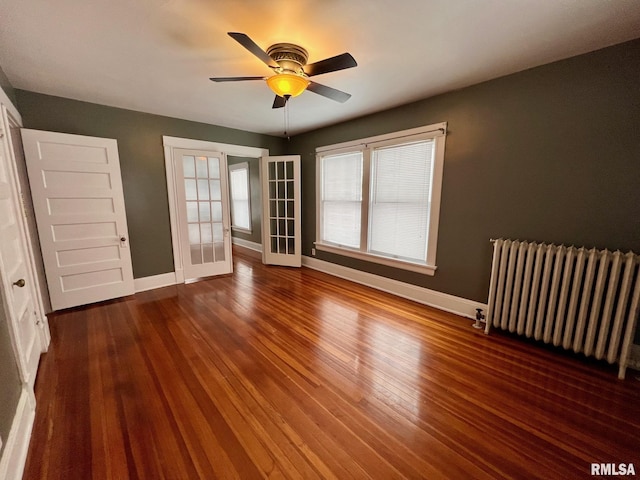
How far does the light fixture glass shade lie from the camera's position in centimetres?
190

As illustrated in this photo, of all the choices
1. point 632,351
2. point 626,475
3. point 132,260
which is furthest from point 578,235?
point 132,260

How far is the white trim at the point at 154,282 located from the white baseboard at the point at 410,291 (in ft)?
8.39

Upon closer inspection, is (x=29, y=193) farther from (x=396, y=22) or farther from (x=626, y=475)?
(x=626, y=475)

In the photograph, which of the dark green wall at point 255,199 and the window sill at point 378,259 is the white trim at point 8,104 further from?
the window sill at point 378,259

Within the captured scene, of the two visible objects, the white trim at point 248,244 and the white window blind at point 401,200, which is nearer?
the white window blind at point 401,200

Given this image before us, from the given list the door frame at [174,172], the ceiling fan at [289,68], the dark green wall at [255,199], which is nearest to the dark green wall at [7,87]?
the door frame at [174,172]

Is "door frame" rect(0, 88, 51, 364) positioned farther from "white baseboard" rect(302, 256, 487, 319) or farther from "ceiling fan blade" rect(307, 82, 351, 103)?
"white baseboard" rect(302, 256, 487, 319)

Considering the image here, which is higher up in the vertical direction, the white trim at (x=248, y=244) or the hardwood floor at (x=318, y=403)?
the white trim at (x=248, y=244)

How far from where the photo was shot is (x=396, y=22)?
1713 millimetres

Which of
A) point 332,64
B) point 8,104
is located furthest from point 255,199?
point 332,64

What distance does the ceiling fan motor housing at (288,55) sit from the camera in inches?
76.0

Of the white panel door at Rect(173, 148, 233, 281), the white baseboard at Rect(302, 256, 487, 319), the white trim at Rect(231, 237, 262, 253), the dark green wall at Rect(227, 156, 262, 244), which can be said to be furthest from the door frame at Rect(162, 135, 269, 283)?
the white baseboard at Rect(302, 256, 487, 319)

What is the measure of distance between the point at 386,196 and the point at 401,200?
25 cm

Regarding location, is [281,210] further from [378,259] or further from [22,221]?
[22,221]
